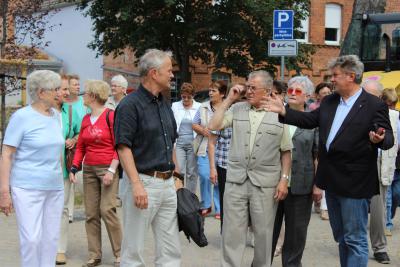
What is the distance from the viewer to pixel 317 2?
3128cm

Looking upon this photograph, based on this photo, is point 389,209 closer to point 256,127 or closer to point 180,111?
point 180,111

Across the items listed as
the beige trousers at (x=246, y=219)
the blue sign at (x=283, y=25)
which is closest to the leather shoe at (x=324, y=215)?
the beige trousers at (x=246, y=219)

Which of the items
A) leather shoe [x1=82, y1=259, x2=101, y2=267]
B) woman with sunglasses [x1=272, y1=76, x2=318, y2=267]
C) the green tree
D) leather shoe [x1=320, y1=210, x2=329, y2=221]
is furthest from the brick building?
woman with sunglasses [x1=272, y1=76, x2=318, y2=267]

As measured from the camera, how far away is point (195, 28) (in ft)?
76.0

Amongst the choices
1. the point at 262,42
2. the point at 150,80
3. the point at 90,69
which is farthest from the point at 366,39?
the point at 90,69

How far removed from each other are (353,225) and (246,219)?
1043 mm

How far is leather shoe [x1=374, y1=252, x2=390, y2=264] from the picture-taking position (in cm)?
767

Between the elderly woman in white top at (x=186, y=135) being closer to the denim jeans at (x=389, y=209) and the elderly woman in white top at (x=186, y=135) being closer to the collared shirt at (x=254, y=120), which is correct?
the denim jeans at (x=389, y=209)

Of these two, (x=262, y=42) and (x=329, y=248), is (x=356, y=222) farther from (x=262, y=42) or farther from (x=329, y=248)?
(x=262, y=42)

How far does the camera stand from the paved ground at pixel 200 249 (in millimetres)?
7629

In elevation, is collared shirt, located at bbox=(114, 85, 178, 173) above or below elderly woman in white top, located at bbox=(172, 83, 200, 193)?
above

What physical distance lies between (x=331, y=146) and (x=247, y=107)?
999 millimetres

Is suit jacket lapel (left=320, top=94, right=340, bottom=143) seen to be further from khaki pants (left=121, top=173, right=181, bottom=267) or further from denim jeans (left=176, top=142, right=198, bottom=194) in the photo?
denim jeans (left=176, top=142, right=198, bottom=194)

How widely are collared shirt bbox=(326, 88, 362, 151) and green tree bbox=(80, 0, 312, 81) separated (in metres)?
16.7
